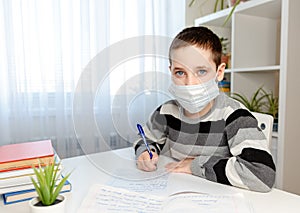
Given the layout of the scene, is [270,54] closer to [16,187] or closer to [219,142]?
[219,142]

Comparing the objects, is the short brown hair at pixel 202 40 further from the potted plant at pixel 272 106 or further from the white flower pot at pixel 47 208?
the potted plant at pixel 272 106

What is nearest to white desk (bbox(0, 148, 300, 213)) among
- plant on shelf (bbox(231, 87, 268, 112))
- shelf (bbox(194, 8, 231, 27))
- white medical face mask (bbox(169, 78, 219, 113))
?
white medical face mask (bbox(169, 78, 219, 113))

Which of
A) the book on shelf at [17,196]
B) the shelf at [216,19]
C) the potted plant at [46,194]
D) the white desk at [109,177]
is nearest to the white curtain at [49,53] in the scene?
the shelf at [216,19]

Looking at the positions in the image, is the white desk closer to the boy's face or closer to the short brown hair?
the boy's face

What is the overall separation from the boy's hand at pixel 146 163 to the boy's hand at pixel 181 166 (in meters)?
0.04

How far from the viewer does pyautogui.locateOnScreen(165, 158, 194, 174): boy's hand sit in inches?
31.5

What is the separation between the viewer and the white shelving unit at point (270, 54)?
4.53 ft

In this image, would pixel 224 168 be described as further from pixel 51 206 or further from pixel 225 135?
pixel 51 206

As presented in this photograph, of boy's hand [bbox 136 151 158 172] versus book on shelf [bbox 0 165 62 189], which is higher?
book on shelf [bbox 0 165 62 189]

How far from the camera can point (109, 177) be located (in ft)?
2.52

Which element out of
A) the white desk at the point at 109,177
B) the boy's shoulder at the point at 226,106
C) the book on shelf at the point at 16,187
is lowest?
the white desk at the point at 109,177

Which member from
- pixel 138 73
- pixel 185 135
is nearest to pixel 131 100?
pixel 138 73

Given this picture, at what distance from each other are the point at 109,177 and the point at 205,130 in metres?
0.32

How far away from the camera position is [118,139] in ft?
2.83
